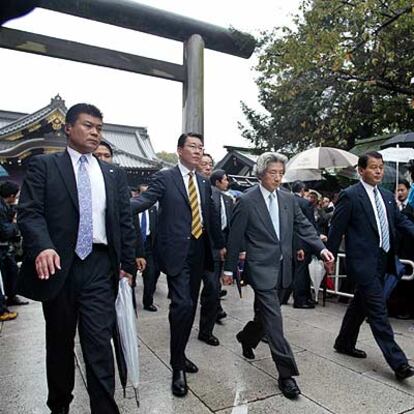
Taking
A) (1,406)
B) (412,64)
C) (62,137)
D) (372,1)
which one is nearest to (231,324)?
(1,406)

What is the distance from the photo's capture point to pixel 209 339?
4.16 metres

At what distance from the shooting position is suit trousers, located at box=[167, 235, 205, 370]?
3.06 m

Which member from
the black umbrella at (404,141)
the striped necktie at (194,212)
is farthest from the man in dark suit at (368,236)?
the black umbrella at (404,141)

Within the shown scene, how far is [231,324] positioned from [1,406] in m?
2.75

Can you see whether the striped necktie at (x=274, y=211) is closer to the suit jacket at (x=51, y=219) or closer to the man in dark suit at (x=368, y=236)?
the man in dark suit at (x=368, y=236)

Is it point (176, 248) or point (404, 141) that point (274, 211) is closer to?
point (176, 248)

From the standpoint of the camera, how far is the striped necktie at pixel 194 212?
3.33m

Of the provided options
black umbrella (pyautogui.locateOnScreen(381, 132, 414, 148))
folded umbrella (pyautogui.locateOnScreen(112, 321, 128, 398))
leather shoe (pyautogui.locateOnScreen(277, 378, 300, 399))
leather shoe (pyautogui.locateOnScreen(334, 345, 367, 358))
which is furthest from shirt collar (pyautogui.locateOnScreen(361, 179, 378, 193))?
black umbrella (pyautogui.locateOnScreen(381, 132, 414, 148))

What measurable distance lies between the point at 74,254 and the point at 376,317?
245 cm

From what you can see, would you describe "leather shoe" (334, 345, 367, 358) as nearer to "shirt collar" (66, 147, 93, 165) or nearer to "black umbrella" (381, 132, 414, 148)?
"shirt collar" (66, 147, 93, 165)

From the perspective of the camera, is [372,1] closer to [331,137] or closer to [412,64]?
[412,64]

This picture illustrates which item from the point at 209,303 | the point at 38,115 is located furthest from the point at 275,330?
the point at 38,115

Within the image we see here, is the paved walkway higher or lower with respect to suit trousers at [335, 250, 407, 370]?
lower

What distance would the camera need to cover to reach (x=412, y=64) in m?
9.76
